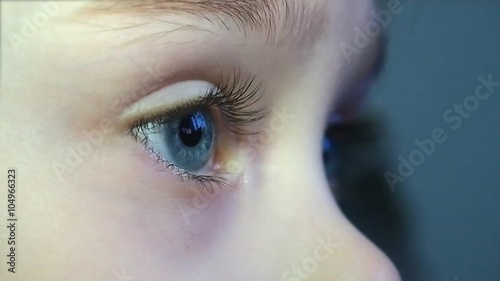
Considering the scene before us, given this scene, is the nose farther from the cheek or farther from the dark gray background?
the dark gray background

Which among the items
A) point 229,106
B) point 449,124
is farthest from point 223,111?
point 449,124

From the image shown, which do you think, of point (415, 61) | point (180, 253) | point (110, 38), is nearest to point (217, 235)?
point (180, 253)

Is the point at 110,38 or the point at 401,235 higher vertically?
the point at 110,38

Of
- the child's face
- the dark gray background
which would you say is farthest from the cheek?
the dark gray background

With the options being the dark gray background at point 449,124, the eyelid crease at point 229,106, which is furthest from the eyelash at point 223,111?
the dark gray background at point 449,124

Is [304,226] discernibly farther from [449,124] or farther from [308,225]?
[449,124]

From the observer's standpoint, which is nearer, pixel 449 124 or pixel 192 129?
pixel 192 129

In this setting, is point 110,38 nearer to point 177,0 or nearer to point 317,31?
point 177,0
